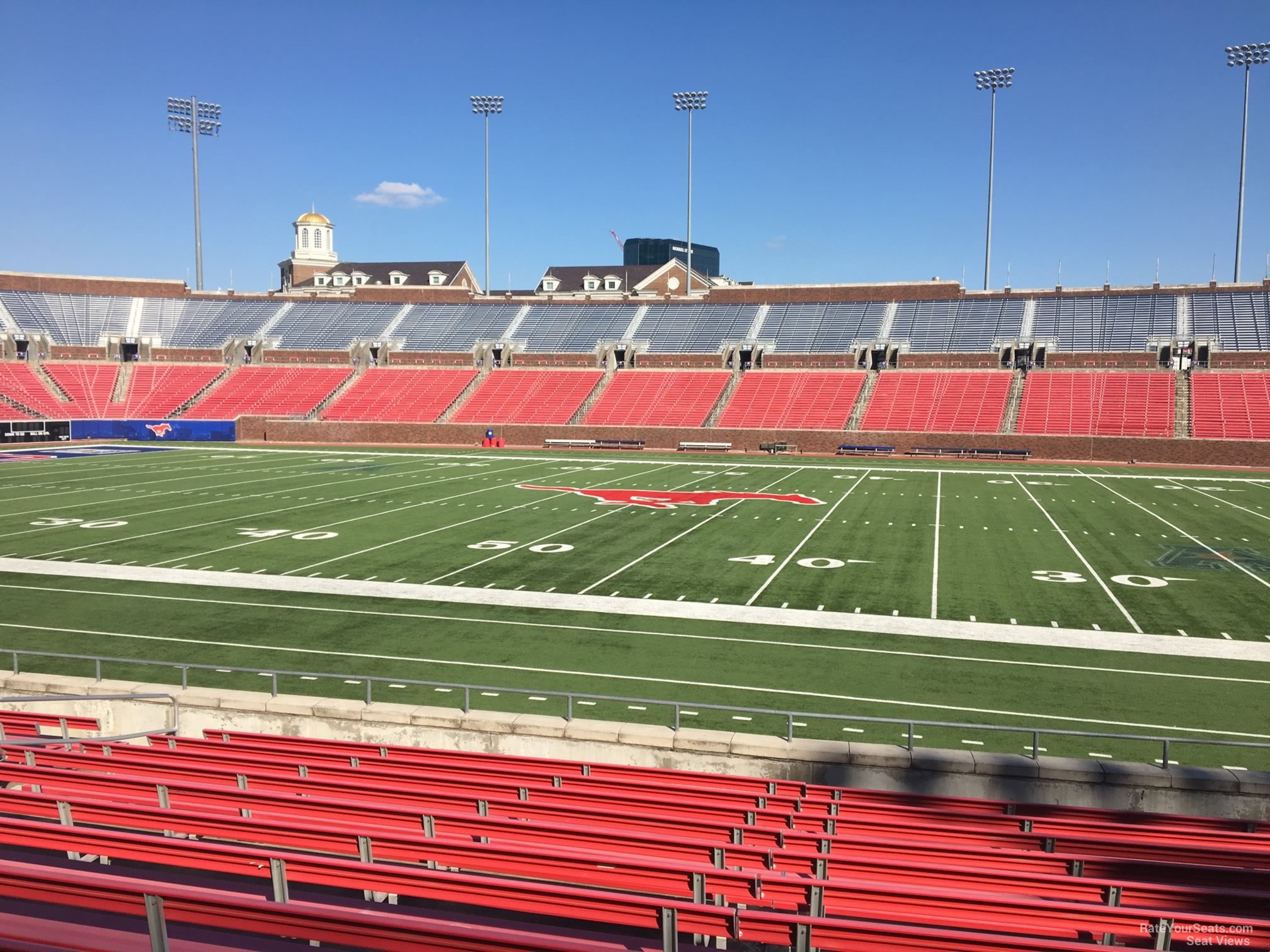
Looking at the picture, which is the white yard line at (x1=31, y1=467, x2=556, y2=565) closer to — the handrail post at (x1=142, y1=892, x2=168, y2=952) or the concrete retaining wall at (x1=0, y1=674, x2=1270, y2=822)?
A: the concrete retaining wall at (x1=0, y1=674, x2=1270, y2=822)

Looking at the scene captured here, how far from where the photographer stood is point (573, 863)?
5.20 metres

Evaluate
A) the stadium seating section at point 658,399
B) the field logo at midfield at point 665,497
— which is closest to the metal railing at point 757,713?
the field logo at midfield at point 665,497

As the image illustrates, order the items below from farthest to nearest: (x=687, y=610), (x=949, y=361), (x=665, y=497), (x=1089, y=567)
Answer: (x=949, y=361), (x=665, y=497), (x=1089, y=567), (x=687, y=610)

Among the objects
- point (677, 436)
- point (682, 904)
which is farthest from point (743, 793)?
point (677, 436)

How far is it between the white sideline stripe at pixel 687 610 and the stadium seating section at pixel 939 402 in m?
40.8

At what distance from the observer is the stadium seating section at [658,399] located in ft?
202

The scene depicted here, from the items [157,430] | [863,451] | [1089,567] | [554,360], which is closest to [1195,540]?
[1089,567]

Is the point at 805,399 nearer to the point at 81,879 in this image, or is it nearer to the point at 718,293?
the point at 718,293

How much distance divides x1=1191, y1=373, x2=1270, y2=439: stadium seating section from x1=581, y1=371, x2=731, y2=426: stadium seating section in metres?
30.2

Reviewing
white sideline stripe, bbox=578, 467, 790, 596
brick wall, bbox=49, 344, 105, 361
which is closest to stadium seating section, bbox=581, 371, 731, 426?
white sideline stripe, bbox=578, 467, 790, 596

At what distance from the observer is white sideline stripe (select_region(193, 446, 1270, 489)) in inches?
1666

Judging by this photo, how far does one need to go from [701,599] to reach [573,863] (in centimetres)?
1423

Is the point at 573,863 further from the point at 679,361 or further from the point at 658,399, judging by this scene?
the point at 679,361

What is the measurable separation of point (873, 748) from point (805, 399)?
5356 cm
